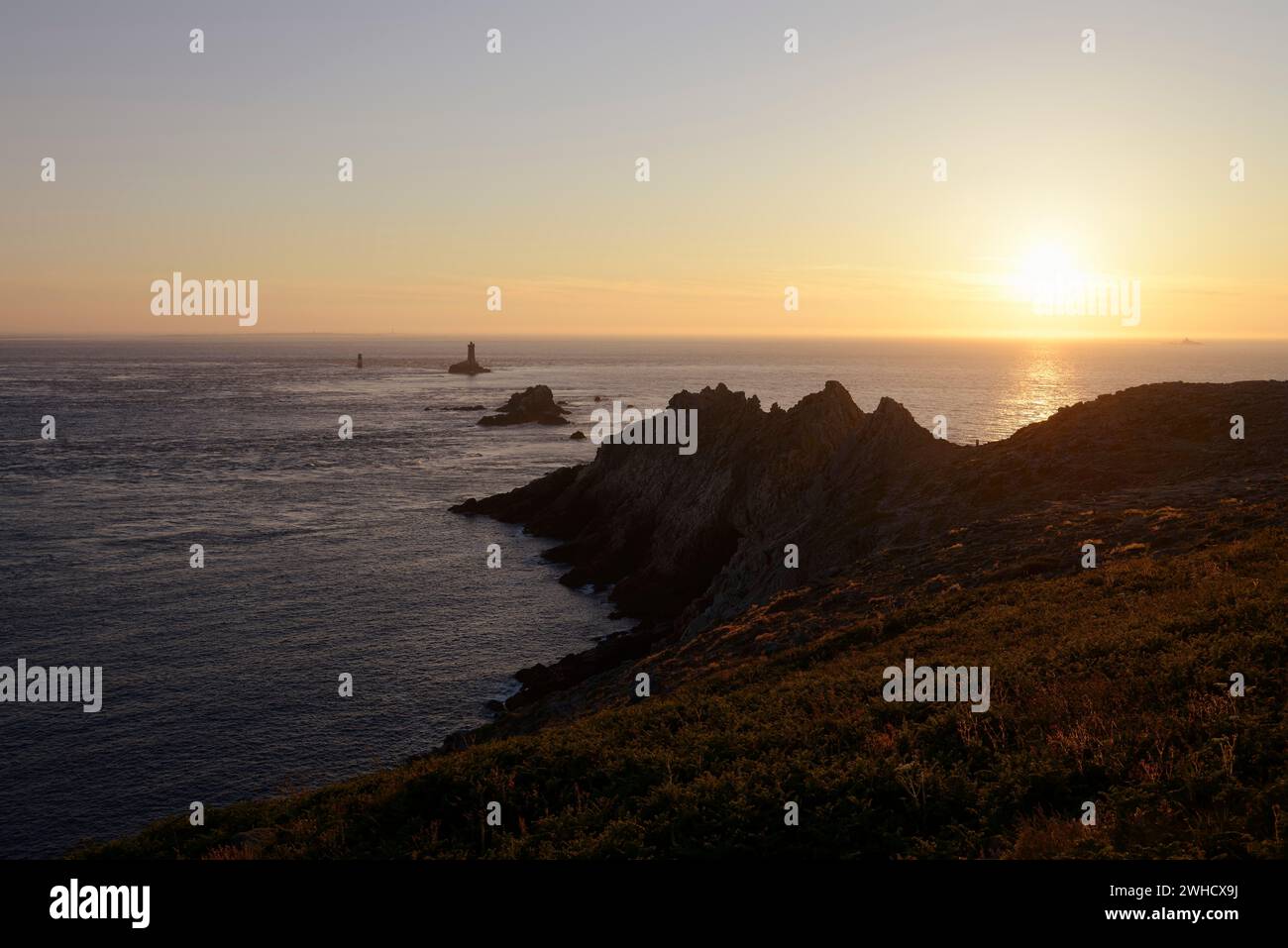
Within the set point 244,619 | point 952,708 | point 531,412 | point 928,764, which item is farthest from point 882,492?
point 531,412

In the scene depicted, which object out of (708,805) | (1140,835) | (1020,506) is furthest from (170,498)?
(1140,835)

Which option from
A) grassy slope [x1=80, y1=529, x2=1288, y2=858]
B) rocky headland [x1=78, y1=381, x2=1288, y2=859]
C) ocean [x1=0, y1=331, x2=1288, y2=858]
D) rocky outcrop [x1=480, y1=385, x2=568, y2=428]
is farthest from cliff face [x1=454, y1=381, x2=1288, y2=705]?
rocky outcrop [x1=480, y1=385, x2=568, y2=428]

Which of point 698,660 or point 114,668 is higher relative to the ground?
point 698,660

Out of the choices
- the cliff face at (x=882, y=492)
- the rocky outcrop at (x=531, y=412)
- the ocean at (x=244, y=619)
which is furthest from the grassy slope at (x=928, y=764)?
the rocky outcrop at (x=531, y=412)

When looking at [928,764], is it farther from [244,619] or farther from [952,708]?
[244,619]

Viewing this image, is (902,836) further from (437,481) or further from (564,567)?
(437,481)
